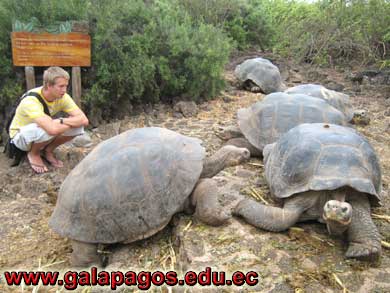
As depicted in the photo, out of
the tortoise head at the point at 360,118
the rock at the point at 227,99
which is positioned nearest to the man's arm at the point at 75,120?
the rock at the point at 227,99

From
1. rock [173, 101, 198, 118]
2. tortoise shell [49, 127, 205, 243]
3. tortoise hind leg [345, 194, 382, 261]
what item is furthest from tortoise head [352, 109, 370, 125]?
tortoise shell [49, 127, 205, 243]

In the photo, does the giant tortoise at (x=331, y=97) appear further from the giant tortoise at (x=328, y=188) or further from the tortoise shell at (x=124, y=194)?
the tortoise shell at (x=124, y=194)

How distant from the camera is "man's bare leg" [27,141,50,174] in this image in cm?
385

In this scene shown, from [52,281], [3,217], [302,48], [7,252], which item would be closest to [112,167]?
[52,281]

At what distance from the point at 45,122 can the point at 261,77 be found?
167 inches

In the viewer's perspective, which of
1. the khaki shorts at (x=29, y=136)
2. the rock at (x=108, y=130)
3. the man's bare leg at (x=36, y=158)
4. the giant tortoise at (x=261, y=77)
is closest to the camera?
the khaki shorts at (x=29, y=136)

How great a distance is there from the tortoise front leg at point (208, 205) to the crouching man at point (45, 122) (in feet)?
5.75

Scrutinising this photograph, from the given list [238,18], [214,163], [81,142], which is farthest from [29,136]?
[238,18]

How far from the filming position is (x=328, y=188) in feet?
7.79

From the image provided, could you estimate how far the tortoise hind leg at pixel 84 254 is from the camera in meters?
2.62

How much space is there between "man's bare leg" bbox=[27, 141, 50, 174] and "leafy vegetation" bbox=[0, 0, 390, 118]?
107 cm

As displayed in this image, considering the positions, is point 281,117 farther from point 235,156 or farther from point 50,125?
point 50,125

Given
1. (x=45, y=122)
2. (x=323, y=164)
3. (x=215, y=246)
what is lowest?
(x=215, y=246)

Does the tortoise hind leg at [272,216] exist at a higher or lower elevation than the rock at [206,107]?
higher
